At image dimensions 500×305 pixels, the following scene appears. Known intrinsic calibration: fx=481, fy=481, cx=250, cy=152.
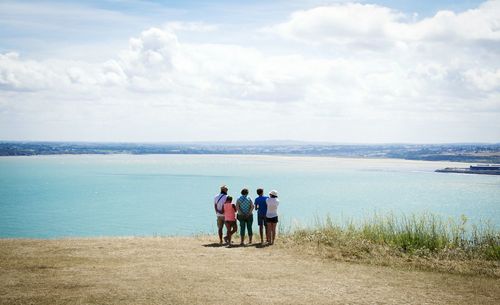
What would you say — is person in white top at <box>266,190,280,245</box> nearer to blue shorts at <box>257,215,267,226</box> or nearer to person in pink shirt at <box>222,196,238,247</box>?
blue shorts at <box>257,215,267,226</box>

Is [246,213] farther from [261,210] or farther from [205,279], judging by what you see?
[205,279]

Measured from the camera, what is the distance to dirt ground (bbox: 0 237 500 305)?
9148mm

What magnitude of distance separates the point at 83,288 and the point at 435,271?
8213 millimetres

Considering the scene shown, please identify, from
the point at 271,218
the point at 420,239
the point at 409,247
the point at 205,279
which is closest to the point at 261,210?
the point at 271,218

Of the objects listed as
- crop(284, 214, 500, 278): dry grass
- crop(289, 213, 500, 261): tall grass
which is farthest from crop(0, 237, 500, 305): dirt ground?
crop(289, 213, 500, 261): tall grass

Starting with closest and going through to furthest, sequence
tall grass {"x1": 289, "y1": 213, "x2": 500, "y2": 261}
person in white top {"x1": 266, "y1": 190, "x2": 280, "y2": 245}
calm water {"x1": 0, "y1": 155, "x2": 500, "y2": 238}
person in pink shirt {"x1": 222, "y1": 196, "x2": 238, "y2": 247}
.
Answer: tall grass {"x1": 289, "y1": 213, "x2": 500, "y2": 261}
person in white top {"x1": 266, "y1": 190, "x2": 280, "y2": 245}
person in pink shirt {"x1": 222, "y1": 196, "x2": 238, "y2": 247}
calm water {"x1": 0, "y1": 155, "x2": 500, "y2": 238}

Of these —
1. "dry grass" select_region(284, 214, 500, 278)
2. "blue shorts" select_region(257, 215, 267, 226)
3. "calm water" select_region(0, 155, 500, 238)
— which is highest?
"blue shorts" select_region(257, 215, 267, 226)

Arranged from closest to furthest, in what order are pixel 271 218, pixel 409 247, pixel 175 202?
pixel 409 247
pixel 271 218
pixel 175 202

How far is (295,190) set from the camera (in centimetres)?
9681

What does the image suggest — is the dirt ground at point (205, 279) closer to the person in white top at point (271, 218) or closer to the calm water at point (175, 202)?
the person in white top at point (271, 218)

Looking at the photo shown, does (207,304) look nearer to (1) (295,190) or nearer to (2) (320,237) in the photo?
(2) (320,237)

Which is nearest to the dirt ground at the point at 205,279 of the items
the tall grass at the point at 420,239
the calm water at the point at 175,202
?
the tall grass at the point at 420,239

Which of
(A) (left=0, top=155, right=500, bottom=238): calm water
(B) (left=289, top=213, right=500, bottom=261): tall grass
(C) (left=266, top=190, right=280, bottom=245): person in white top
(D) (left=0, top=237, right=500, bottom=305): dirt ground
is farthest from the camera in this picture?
(A) (left=0, top=155, right=500, bottom=238): calm water

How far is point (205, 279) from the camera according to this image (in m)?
10.5
